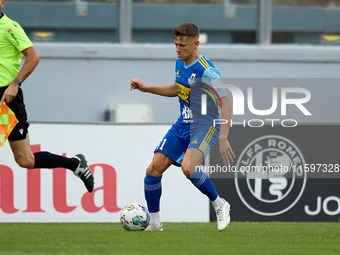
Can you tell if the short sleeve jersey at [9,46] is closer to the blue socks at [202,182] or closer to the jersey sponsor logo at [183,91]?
the jersey sponsor logo at [183,91]

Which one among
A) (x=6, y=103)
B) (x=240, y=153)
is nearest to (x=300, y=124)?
(x=240, y=153)

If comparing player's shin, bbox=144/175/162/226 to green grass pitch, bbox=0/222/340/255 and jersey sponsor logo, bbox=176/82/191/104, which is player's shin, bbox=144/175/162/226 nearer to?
green grass pitch, bbox=0/222/340/255

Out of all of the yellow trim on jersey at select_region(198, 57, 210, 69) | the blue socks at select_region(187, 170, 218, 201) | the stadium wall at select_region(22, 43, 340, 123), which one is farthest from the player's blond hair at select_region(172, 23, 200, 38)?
the stadium wall at select_region(22, 43, 340, 123)

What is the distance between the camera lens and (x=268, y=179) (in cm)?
677

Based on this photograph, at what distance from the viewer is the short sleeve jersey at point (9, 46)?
4871 mm

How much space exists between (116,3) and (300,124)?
4238 millimetres

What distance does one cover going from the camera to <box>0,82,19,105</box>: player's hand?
15.6 feet

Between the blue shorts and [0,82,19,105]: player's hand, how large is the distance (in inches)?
51.9

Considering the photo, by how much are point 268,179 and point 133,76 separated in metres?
3.34

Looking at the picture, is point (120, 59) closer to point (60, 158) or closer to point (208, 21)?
point (208, 21)

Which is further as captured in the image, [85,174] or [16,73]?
[85,174]

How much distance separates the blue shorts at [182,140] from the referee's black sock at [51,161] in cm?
83

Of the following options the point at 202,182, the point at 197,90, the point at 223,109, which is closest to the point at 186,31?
the point at 197,90

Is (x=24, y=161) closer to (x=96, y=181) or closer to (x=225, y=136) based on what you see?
(x=96, y=181)
